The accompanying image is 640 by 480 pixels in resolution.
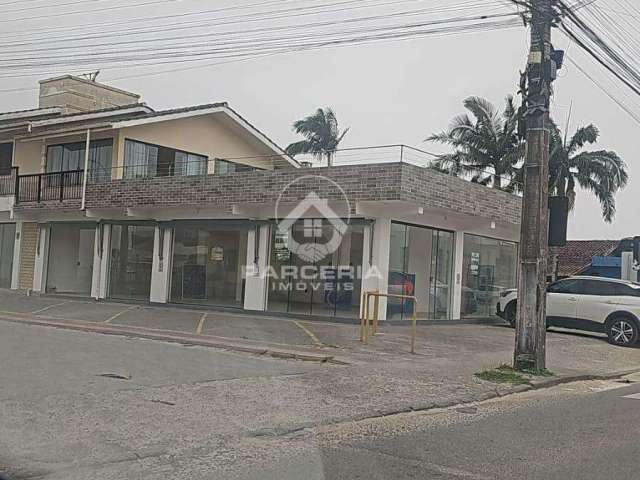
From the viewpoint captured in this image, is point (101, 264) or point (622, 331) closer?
point (622, 331)

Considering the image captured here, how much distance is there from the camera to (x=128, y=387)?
31.6 ft

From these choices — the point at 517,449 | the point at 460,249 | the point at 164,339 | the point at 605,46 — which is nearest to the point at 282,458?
the point at 517,449

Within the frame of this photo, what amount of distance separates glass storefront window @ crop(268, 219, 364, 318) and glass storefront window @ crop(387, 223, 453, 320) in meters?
0.98

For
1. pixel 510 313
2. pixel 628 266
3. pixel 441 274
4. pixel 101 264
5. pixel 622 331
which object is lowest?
pixel 622 331

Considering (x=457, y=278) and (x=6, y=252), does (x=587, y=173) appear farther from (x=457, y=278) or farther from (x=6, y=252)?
(x=6, y=252)

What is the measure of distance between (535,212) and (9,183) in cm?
2062

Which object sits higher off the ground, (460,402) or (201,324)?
(201,324)

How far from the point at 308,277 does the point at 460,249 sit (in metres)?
5.03

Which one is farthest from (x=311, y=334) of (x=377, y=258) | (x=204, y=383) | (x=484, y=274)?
(x=484, y=274)

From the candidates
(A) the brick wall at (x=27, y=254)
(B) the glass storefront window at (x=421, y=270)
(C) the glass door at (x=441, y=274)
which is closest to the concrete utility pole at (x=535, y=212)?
(B) the glass storefront window at (x=421, y=270)

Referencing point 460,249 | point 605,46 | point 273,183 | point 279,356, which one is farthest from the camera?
point 460,249

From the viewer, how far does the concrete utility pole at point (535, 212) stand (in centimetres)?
1243

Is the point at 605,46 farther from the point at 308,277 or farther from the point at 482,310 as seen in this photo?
the point at 482,310

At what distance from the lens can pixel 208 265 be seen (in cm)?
2195
